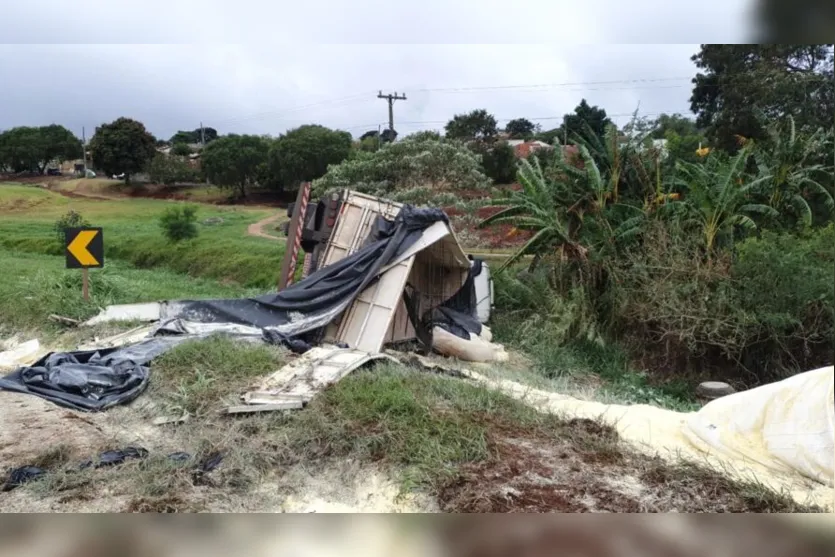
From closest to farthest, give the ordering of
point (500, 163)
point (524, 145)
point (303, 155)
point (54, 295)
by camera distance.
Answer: point (54, 295)
point (303, 155)
point (500, 163)
point (524, 145)

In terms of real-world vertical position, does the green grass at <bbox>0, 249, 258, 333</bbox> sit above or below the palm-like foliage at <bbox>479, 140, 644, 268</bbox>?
below

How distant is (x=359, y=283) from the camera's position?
7059 mm

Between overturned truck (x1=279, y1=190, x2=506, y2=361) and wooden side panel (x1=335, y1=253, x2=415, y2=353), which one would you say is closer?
wooden side panel (x1=335, y1=253, x2=415, y2=353)

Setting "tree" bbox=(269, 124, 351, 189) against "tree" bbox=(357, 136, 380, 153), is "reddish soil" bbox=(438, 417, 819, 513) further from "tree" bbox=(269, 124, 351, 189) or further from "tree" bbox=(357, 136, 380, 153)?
"tree" bbox=(357, 136, 380, 153)

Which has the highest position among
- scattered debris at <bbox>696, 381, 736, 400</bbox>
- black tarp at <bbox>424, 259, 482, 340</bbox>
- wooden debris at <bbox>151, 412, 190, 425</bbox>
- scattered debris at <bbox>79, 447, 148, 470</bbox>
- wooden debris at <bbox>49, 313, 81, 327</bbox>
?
scattered debris at <bbox>79, 447, 148, 470</bbox>

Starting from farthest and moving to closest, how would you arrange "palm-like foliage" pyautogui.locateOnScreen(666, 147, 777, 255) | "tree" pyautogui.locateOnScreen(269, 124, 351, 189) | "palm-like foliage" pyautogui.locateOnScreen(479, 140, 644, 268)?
"tree" pyautogui.locateOnScreen(269, 124, 351, 189) < "palm-like foliage" pyautogui.locateOnScreen(479, 140, 644, 268) < "palm-like foliage" pyautogui.locateOnScreen(666, 147, 777, 255)

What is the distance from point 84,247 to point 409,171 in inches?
274

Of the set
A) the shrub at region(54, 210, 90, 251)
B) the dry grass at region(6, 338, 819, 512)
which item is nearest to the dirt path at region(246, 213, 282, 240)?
the shrub at region(54, 210, 90, 251)

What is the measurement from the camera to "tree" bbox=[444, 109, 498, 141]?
19000 mm

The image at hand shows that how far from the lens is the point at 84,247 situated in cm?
717

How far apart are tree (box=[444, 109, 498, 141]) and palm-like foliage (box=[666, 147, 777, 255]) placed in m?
10.7

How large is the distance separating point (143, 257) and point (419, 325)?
962cm

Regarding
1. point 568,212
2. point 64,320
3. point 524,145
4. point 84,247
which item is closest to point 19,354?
point 64,320

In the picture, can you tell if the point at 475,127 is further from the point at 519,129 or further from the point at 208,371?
the point at 208,371
